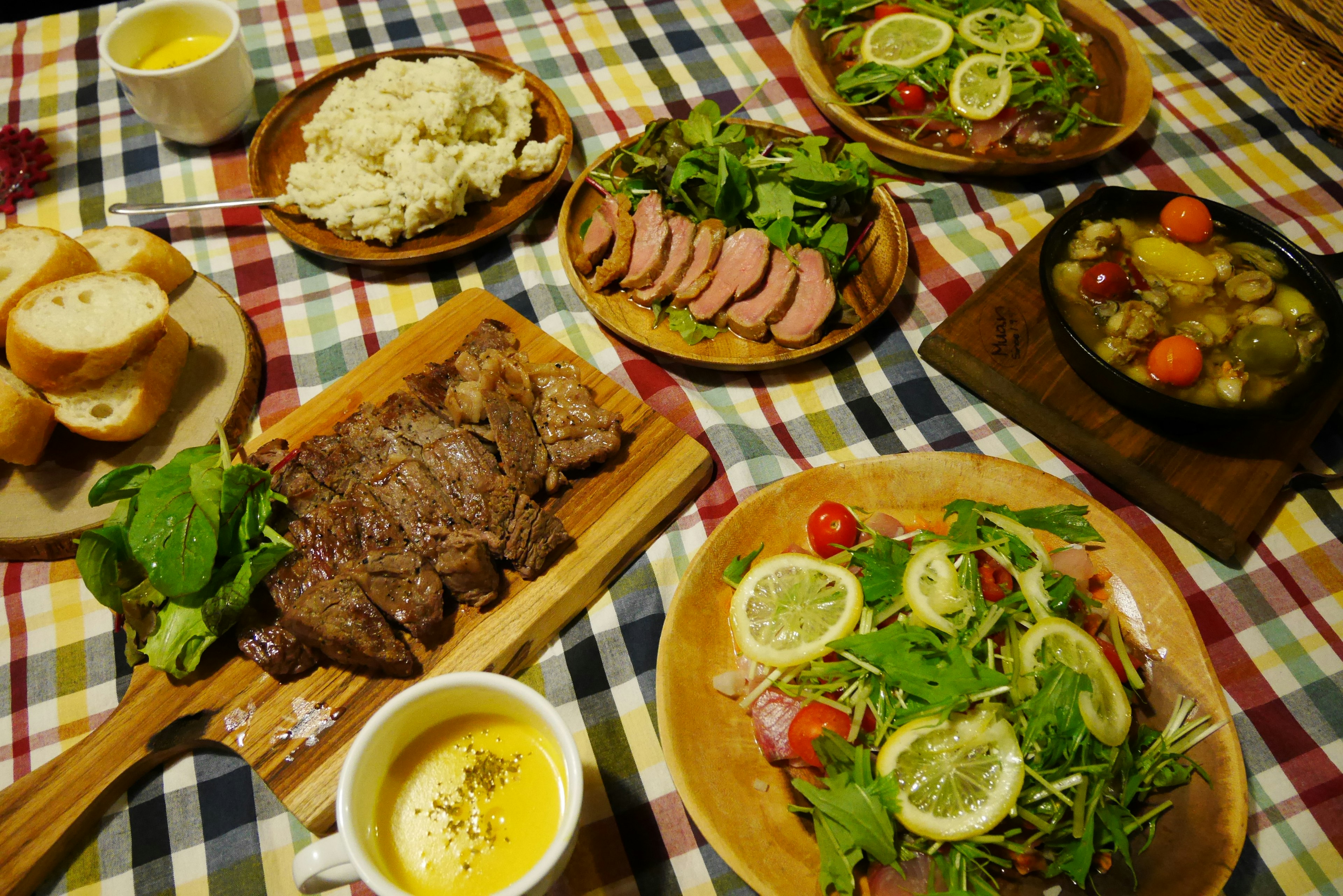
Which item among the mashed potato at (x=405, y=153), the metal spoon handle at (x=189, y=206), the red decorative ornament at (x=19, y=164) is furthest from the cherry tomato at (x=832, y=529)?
the red decorative ornament at (x=19, y=164)

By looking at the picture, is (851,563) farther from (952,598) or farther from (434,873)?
(434,873)

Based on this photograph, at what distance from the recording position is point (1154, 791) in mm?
2252

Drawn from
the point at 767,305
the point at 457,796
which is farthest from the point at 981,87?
the point at 457,796

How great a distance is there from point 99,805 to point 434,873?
4.16ft

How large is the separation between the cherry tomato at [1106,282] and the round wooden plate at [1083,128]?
1.02 meters

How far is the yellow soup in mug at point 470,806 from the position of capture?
185cm

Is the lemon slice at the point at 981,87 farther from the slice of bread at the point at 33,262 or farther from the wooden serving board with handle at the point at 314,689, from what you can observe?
the slice of bread at the point at 33,262

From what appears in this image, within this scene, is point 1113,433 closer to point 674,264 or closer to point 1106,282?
point 1106,282

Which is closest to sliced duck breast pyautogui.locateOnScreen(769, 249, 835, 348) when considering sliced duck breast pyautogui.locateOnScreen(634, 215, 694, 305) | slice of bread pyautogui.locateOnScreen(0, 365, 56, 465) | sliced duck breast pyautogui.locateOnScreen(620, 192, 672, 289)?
sliced duck breast pyautogui.locateOnScreen(634, 215, 694, 305)

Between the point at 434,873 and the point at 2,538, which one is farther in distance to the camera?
the point at 2,538

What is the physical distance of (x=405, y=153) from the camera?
3.50 metres

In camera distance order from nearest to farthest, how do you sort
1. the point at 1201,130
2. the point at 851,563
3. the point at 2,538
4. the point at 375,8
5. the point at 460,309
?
the point at 851,563, the point at 2,538, the point at 460,309, the point at 1201,130, the point at 375,8

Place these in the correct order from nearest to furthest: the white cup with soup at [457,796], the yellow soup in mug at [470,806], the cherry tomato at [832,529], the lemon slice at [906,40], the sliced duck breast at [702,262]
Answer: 1. the white cup with soup at [457,796]
2. the yellow soup in mug at [470,806]
3. the cherry tomato at [832,529]
4. the sliced duck breast at [702,262]
5. the lemon slice at [906,40]

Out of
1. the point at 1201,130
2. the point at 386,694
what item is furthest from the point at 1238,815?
the point at 1201,130
